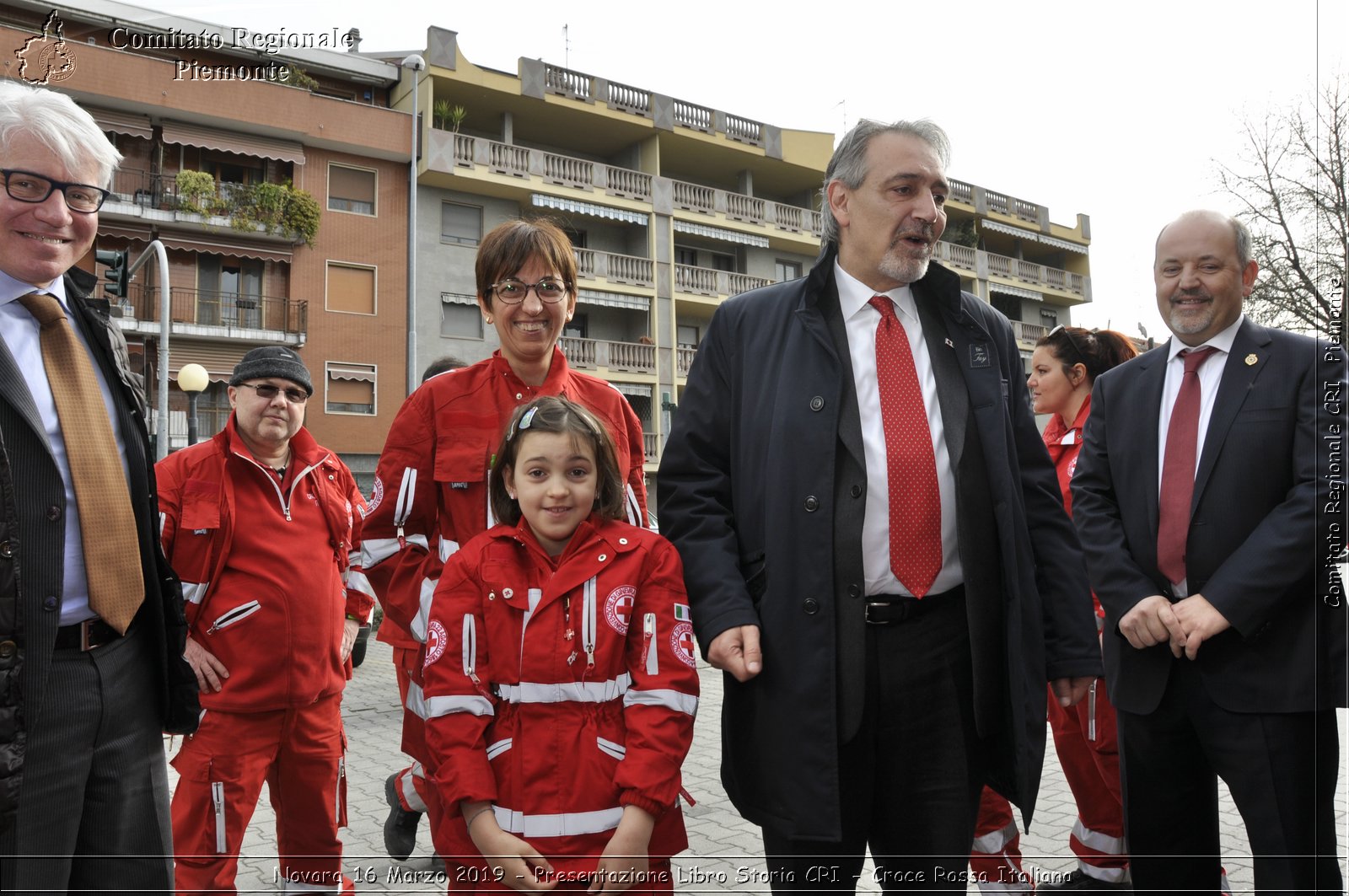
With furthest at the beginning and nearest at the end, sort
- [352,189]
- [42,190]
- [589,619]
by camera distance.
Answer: [352,189] < [589,619] < [42,190]

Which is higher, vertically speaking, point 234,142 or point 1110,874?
point 234,142

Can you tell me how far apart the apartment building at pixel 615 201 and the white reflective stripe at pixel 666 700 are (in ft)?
86.7

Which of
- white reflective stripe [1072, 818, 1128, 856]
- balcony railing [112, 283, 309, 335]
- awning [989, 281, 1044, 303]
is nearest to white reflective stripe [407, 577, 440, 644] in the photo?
white reflective stripe [1072, 818, 1128, 856]

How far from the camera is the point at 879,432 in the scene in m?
2.75

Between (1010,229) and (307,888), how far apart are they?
1838 inches

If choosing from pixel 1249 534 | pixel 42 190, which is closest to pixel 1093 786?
pixel 1249 534

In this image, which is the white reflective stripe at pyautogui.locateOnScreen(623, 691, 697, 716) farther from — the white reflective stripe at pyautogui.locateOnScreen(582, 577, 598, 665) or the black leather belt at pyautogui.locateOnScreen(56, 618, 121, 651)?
the black leather belt at pyautogui.locateOnScreen(56, 618, 121, 651)

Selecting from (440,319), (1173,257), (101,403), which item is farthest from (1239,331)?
(440,319)

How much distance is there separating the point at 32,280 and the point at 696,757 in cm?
571

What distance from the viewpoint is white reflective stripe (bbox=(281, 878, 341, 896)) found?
13.4ft

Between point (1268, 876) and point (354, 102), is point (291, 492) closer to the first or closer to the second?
point (1268, 876)

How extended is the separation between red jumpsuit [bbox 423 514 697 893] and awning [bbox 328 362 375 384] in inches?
1122

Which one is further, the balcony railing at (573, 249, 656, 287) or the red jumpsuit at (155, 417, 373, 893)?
the balcony railing at (573, 249, 656, 287)

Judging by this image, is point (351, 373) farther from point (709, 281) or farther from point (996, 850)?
point (996, 850)
